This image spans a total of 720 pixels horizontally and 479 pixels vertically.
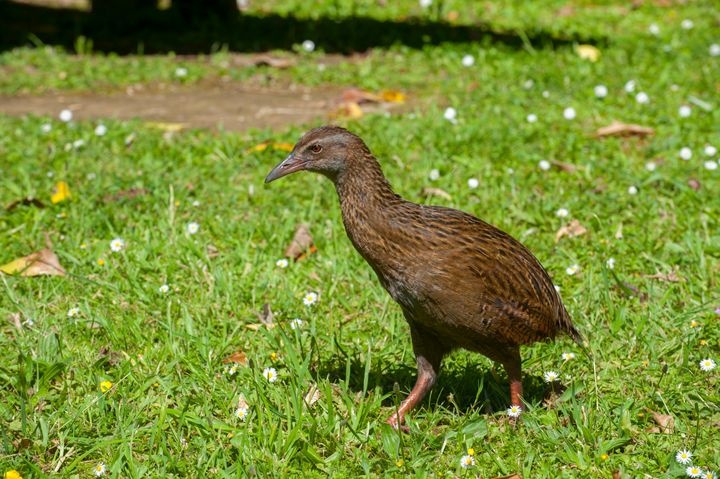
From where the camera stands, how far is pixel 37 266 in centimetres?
504

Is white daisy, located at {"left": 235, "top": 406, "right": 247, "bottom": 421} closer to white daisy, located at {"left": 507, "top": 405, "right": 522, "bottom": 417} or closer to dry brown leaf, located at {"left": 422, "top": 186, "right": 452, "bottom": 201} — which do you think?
white daisy, located at {"left": 507, "top": 405, "right": 522, "bottom": 417}

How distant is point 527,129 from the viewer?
6875mm

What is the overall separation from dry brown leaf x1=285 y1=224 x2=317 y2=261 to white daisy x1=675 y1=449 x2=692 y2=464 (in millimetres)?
2424

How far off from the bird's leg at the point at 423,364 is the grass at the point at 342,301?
72 millimetres

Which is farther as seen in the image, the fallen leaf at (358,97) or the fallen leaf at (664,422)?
the fallen leaf at (358,97)

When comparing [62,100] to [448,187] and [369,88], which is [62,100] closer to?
[369,88]

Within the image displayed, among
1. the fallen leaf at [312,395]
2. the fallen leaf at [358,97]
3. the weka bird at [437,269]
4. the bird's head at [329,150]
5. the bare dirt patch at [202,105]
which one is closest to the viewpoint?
the weka bird at [437,269]

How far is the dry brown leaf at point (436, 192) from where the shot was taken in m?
5.86

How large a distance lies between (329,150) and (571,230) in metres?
2.12

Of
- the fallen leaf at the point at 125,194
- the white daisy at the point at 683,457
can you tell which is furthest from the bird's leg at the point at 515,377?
the fallen leaf at the point at 125,194

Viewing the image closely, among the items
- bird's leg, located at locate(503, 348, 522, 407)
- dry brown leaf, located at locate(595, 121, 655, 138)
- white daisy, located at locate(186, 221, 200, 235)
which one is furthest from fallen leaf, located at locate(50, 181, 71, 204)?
dry brown leaf, located at locate(595, 121, 655, 138)

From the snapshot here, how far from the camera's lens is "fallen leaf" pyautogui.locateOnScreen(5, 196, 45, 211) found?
5.75 metres

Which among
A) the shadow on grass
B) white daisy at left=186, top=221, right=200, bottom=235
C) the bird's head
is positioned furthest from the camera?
the shadow on grass

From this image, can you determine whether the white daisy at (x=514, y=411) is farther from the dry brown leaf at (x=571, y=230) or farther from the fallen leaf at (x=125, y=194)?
the fallen leaf at (x=125, y=194)
